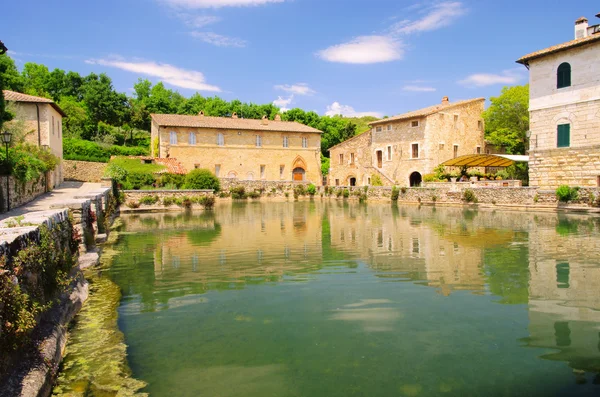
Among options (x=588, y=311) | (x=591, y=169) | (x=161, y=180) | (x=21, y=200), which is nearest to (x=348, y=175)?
(x=161, y=180)

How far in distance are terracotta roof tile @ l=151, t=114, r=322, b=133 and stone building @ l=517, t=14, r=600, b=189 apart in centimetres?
2387

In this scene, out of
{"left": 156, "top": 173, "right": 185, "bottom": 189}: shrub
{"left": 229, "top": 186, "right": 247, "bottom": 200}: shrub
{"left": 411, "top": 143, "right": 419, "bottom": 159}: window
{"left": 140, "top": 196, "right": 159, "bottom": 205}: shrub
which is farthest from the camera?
{"left": 411, "top": 143, "right": 419, "bottom": 159}: window

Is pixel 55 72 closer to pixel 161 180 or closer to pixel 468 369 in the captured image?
pixel 161 180

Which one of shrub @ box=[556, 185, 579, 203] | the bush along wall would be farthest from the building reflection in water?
shrub @ box=[556, 185, 579, 203]

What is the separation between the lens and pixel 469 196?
2753 centimetres

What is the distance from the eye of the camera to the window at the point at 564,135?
77.8 ft

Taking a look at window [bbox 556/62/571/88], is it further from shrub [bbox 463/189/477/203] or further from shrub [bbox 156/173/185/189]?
shrub [bbox 156/173/185/189]

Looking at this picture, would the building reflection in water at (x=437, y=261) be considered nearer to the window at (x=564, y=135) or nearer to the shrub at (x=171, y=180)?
the window at (x=564, y=135)

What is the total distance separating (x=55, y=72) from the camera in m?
53.3

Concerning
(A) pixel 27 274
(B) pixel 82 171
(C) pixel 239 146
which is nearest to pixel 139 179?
(B) pixel 82 171

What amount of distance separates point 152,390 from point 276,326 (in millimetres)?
2045

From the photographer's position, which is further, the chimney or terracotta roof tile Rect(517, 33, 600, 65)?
the chimney

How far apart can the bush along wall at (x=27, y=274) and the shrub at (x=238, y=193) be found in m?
27.6

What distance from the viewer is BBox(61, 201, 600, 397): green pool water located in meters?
4.50
